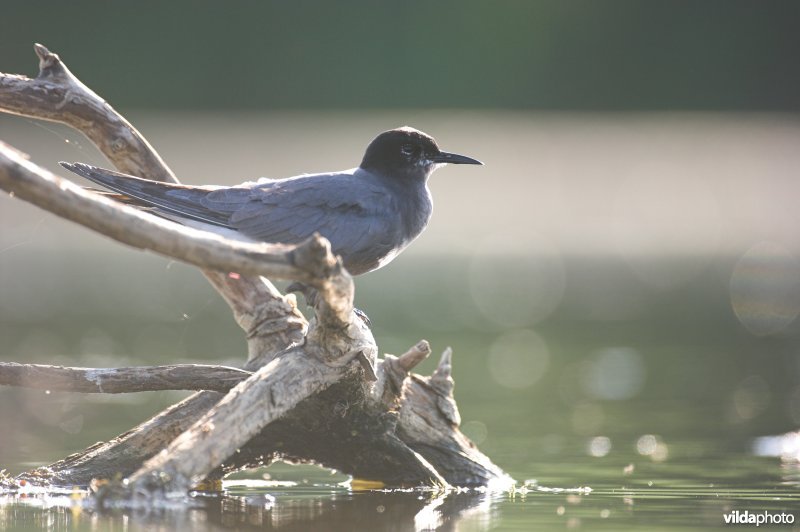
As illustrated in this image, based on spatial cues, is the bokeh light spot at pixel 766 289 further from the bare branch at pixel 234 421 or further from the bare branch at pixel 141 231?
the bare branch at pixel 141 231

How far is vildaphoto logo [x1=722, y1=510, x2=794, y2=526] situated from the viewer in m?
5.63

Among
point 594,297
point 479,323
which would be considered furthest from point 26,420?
point 594,297

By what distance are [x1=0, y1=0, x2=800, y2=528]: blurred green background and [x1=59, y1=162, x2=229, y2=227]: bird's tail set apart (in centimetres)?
117

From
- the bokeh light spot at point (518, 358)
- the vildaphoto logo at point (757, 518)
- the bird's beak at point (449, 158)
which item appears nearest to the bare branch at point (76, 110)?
the bird's beak at point (449, 158)

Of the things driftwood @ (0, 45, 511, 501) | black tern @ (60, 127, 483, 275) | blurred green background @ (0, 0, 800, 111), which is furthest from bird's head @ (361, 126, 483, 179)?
blurred green background @ (0, 0, 800, 111)

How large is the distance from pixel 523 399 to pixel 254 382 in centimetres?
518

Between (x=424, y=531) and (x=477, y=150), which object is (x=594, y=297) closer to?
(x=477, y=150)

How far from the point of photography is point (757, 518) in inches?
225

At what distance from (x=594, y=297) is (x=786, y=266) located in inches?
207

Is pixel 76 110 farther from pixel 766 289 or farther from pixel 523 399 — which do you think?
pixel 766 289

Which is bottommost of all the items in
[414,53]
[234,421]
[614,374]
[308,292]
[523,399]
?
[234,421]

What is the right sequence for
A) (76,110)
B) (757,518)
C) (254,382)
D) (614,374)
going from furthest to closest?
(614,374) < (76,110) < (757,518) < (254,382)

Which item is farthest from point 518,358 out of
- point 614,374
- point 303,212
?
point 303,212

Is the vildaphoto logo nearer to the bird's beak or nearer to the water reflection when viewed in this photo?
the water reflection
